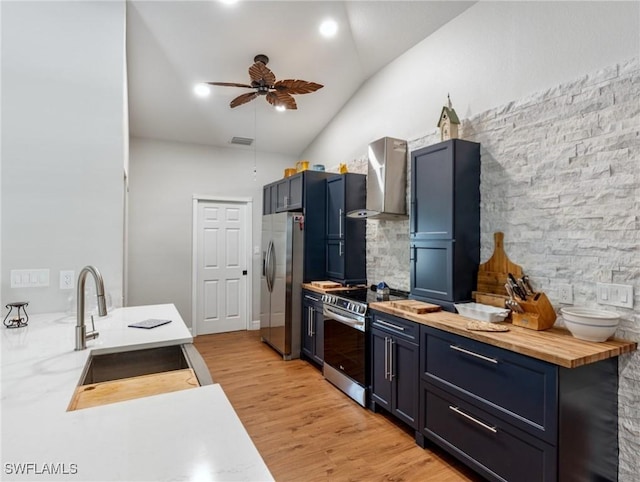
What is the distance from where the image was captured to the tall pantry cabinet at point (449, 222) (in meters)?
2.59

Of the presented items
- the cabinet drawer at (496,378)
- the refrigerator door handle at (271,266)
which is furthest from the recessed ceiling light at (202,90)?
the cabinet drawer at (496,378)

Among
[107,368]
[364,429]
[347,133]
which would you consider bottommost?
[364,429]

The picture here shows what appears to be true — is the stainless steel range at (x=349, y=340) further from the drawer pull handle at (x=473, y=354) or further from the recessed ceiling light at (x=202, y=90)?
the recessed ceiling light at (x=202, y=90)

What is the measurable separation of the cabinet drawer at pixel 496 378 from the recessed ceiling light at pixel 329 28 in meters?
2.99

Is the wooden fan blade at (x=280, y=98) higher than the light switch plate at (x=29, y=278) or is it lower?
higher

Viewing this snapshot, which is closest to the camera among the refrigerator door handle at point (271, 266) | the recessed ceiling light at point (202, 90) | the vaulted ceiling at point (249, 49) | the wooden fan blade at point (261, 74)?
the wooden fan blade at point (261, 74)

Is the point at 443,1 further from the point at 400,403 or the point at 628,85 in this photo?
the point at 400,403

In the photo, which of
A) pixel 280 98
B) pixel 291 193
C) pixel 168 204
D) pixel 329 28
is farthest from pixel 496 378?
pixel 168 204

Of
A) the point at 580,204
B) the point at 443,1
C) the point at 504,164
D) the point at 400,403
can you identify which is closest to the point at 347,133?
the point at 443,1

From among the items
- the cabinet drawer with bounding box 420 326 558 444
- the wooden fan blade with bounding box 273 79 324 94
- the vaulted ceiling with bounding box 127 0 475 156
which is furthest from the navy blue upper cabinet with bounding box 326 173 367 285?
the cabinet drawer with bounding box 420 326 558 444

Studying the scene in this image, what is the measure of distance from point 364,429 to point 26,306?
249 cm

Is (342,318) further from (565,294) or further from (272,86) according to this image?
(272,86)

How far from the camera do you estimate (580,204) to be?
2.08 m

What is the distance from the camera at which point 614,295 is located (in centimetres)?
192
